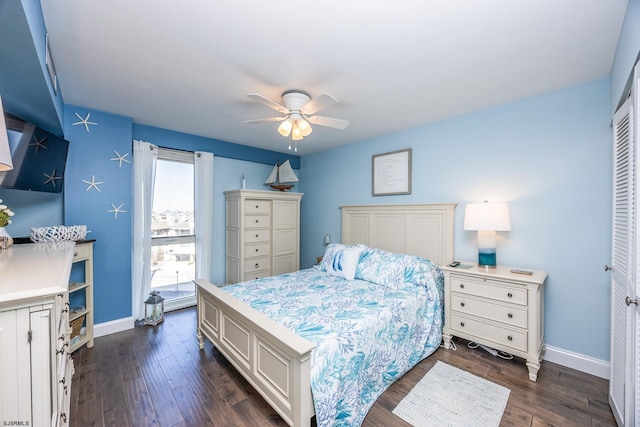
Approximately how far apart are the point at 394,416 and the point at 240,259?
2774mm

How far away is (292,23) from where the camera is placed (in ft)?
5.10

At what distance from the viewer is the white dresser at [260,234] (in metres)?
3.94

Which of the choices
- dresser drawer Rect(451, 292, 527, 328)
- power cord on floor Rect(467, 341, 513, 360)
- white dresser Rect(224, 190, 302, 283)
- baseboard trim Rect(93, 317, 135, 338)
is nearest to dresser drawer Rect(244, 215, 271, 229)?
white dresser Rect(224, 190, 302, 283)

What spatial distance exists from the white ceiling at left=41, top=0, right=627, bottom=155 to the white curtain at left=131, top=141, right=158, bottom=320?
0.70 metres

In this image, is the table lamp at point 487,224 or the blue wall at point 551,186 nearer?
the blue wall at point 551,186

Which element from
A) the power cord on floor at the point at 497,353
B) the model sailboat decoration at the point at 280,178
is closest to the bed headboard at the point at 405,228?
the power cord on floor at the point at 497,353

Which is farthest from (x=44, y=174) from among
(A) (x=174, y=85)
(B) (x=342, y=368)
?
(B) (x=342, y=368)

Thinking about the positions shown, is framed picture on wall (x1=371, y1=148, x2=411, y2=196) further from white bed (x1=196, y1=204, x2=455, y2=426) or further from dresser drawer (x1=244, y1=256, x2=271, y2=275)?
dresser drawer (x1=244, y1=256, x2=271, y2=275)

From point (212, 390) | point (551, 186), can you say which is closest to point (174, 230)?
point (212, 390)

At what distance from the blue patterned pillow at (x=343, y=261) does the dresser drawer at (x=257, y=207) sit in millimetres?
1396

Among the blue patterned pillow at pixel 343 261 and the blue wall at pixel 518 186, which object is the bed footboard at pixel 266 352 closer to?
the blue patterned pillow at pixel 343 261

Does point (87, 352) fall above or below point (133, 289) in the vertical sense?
below

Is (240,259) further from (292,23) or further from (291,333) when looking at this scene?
(292,23)

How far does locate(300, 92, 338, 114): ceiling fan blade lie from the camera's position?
1.99 meters
